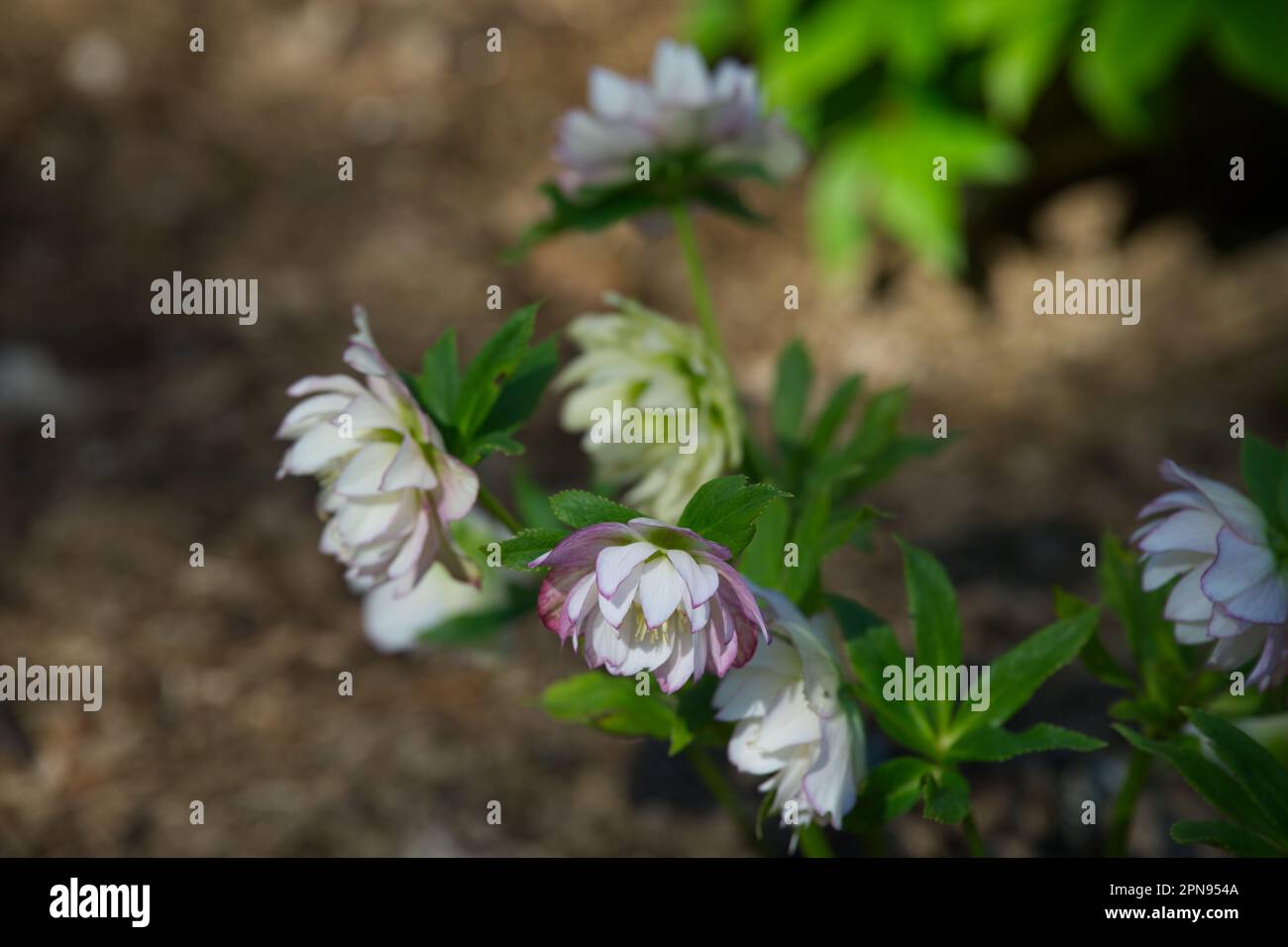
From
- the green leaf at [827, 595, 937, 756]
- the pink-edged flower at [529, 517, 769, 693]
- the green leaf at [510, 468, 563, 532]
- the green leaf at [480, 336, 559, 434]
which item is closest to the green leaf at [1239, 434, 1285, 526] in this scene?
the green leaf at [827, 595, 937, 756]

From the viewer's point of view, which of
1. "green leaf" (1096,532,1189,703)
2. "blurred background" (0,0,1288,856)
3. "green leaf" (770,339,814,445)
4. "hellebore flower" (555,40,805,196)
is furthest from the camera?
"blurred background" (0,0,1288,856)

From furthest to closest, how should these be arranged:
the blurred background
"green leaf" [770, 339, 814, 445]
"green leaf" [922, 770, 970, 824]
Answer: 1. the blurred background
2. "green leaf" [770, 339, 814, 445]
3. "green leaf" [922, 770, 970, 824]

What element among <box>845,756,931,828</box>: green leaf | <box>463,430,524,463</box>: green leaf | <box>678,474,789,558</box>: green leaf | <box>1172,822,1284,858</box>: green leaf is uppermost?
<box>463,430,524,463</box>: green leaf

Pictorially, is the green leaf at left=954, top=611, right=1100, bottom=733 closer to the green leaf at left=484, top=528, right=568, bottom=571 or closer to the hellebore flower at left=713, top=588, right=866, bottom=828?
the hellebore flower at left=713, top=588, right=866, bottom=828

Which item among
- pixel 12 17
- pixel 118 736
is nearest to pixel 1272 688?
pixel 118 736

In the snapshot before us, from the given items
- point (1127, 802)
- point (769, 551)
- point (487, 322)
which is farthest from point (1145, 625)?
point (487, 322)

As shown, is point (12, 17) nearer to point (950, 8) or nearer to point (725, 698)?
point (950, 8)

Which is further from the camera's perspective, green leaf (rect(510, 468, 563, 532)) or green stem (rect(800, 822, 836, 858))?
green leaf (rect(510, 468, 563, 532))
